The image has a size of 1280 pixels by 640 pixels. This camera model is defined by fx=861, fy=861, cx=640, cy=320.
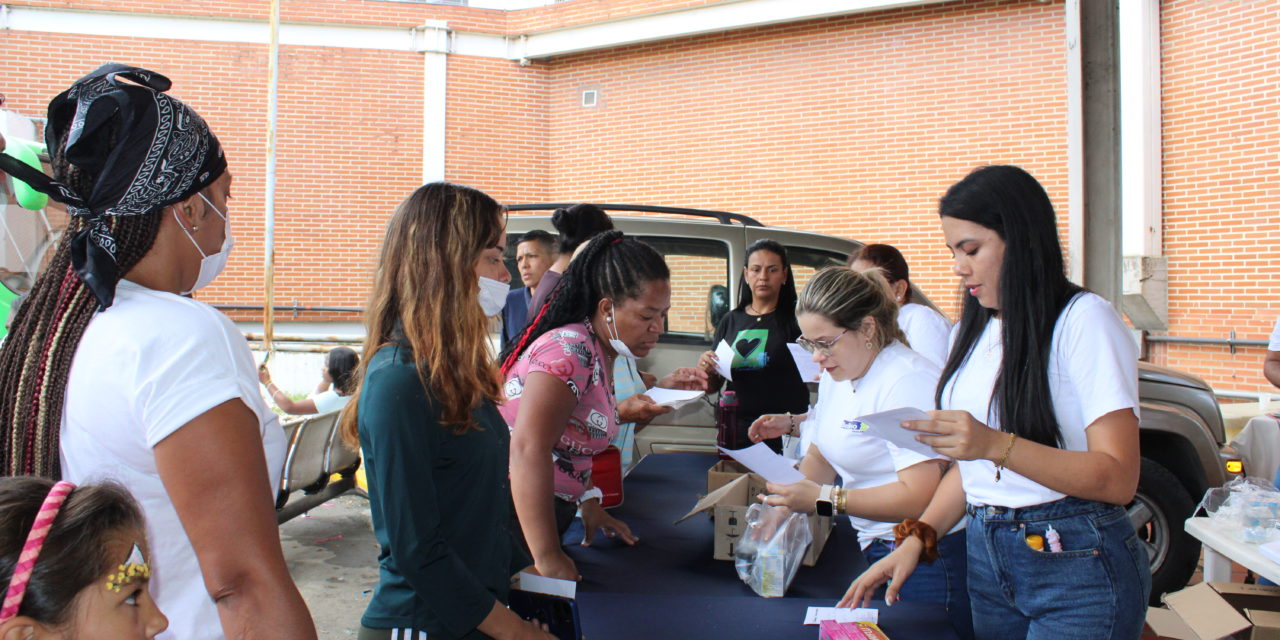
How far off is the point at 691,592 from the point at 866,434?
643mm

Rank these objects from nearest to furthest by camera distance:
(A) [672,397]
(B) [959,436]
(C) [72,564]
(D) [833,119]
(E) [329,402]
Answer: (C) [72,564], (B) [959,436], (A) [672,397], (E) [329,402], (D) [833,119]

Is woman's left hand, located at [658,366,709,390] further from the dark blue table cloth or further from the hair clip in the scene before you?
the hair clip

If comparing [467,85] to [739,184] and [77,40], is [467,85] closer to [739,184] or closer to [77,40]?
[739,184]

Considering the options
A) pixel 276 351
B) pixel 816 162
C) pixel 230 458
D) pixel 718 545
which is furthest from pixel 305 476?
pixel 816 162

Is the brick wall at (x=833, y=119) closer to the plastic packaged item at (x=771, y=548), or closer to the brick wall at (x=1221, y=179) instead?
the brick wall at (x=1221, y=179)

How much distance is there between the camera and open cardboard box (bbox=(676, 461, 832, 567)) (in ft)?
7.55

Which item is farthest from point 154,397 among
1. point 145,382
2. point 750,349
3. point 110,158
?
point 750,349

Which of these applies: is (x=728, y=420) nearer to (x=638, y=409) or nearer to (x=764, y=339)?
(x=638, y=409)

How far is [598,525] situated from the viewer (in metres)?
2.53

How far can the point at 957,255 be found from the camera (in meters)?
2.02

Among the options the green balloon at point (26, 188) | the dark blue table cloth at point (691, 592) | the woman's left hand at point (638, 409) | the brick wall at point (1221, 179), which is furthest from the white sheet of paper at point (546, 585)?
the brick wall at point (1221, 179)

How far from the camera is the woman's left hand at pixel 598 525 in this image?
8.12 feet

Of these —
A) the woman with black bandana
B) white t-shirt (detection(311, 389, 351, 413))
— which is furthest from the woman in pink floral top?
white t-shirt (detection(311, 389, 351, 413))

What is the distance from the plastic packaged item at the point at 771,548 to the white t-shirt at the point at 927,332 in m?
1.66
